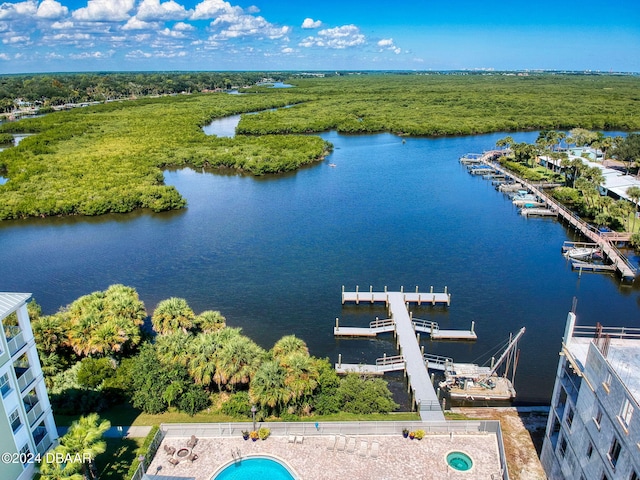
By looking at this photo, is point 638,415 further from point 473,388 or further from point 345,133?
point 345,133

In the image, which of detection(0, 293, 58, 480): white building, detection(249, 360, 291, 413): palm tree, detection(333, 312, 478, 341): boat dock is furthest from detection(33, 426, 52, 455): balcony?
detection(333, 312, 478, 341): boat dock

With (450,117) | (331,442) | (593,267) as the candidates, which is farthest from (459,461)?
(450,117)

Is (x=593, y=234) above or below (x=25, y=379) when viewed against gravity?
below

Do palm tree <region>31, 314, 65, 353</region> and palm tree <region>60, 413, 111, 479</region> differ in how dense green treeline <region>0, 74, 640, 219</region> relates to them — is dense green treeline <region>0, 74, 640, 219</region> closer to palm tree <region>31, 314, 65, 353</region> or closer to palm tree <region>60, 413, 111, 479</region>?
palm tree <region>31, 314, 65, 353</region>

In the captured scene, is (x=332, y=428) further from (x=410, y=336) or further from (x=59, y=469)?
(x=410, y=336)

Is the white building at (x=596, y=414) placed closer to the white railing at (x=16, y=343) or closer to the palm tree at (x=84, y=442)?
the palm tree at (x=84, y=442)

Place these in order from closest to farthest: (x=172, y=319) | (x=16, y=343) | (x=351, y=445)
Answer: (x=16, y=343), (x=351, y=445), (x=172, y=319)
